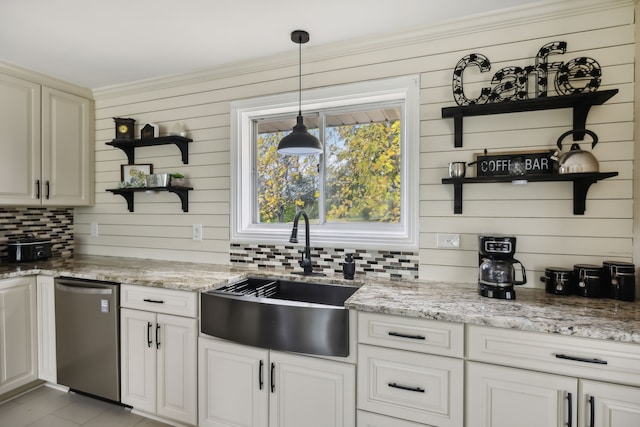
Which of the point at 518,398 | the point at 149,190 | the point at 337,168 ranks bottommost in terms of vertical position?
the point at 518,398

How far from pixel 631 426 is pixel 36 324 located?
3401 mm

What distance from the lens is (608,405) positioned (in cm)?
125

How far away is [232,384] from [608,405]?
5.49ft

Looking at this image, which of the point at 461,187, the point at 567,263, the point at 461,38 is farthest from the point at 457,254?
the point at 461,38

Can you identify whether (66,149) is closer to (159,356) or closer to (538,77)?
(159,356)

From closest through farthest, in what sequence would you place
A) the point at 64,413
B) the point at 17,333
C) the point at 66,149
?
the point at 64,413, the point at 17,333, the point at 66,149

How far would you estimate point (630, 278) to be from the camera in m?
1.61

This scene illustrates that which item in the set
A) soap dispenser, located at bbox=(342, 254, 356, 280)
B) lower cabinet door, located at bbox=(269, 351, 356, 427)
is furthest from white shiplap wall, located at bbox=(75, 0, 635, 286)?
lower cabinet door, located at bbox=(269, 351, 356, 427)

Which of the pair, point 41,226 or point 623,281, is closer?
point 623,281

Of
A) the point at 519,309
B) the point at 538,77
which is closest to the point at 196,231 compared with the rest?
the point at 519,309

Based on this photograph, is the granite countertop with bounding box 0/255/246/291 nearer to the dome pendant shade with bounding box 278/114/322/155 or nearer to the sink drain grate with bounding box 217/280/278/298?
the sink drain grate with bounding box 217/280/278/298

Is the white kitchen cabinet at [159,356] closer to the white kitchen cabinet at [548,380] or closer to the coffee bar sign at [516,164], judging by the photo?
the white kitchen cabinet at [548,380]

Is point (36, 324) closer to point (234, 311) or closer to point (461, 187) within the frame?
point (234, 311)

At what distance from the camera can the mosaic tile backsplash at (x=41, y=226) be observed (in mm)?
2797
